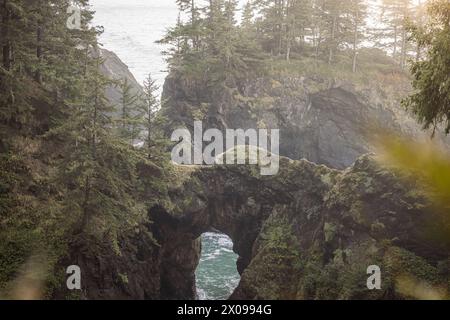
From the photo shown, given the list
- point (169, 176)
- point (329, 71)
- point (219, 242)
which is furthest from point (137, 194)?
point (329, 71)

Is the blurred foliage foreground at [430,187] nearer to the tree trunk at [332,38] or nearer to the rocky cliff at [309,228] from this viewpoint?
the rocky cliff at [309,228]

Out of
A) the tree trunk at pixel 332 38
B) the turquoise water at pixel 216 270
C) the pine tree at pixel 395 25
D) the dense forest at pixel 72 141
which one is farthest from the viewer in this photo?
the pine tree at pixel 395 25

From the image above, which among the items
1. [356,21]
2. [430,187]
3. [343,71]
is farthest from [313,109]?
[430,187]

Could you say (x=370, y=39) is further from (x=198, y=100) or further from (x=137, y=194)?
(x=137, y=194)

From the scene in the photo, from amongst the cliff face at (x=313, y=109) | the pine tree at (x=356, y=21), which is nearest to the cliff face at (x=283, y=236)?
the cliff face at (x=313, y=109)

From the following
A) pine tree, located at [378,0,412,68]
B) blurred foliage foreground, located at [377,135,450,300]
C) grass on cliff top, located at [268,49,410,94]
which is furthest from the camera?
pine tree, located at [378,0,412,68]

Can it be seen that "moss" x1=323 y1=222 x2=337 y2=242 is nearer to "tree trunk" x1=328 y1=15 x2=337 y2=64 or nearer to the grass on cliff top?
the grass on cliff top

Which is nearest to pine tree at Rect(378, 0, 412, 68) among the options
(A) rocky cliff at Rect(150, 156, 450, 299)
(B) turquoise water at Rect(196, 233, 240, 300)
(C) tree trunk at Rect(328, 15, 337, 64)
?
(C) tree trunk at Rect(328, 15, 337, 64)

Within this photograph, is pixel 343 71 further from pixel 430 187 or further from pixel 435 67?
pixel 435 67
